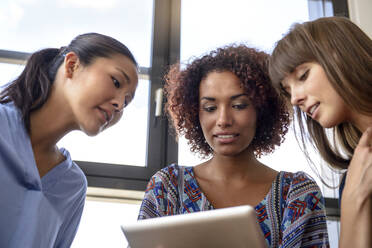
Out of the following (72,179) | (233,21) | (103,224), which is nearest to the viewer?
(72,179)

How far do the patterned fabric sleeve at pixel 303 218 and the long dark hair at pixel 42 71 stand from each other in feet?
2.27

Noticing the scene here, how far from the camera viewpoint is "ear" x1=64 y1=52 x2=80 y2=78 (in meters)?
1.54

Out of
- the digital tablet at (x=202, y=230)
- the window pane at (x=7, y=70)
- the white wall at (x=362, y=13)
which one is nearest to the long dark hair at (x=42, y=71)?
the window pane at (x=7, y=70)

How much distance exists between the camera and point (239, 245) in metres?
1.02

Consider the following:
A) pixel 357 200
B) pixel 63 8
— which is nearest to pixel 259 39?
pixel 63 8

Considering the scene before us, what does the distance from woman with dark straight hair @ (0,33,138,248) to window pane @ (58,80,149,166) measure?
0.47m

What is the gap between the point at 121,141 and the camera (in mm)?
2189

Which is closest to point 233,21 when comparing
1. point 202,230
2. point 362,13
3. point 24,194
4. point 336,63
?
point 362,13

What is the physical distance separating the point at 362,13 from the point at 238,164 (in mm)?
1516

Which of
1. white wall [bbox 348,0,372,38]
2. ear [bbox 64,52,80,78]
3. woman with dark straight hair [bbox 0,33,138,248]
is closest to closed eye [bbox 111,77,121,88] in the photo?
woman with dark straight hair [bbox 0,33,138,248]

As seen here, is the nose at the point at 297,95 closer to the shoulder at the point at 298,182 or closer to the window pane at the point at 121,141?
the shoulder at the point at 298,182

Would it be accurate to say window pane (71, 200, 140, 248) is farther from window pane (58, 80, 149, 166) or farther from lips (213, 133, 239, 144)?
lips (213, 133, 239, 144)

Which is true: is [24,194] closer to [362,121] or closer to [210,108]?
[210,108]

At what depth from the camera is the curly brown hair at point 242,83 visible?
1561 mm
